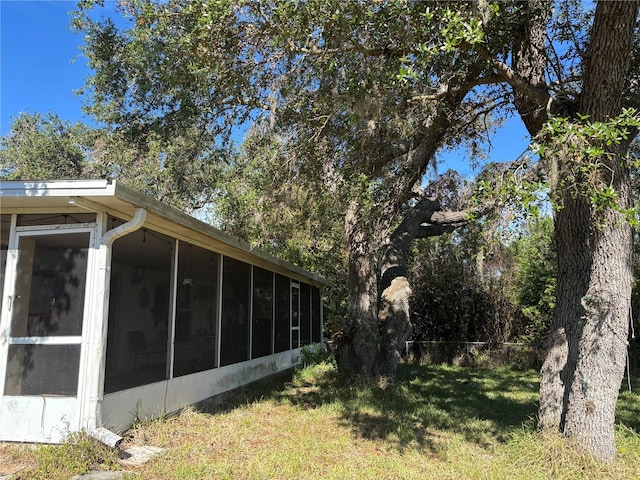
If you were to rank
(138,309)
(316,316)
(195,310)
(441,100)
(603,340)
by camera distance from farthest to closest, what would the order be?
(316,316), (195,310), (441,100), (138,309), (603,340)


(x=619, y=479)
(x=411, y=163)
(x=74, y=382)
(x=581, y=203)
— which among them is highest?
(x=411, y=163)

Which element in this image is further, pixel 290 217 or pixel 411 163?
pixel 411 163

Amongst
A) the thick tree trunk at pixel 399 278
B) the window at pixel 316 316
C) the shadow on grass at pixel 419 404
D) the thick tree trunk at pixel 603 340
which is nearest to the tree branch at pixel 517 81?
the thick tree trunk at pixel 603 340

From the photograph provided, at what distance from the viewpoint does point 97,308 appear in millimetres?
4484

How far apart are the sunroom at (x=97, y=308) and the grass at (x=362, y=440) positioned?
0.36 meters

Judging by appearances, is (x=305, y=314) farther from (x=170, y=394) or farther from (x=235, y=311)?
(x=170, y=394)

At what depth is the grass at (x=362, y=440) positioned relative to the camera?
4195 mm

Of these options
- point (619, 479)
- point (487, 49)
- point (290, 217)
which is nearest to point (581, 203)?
point (487, 49)

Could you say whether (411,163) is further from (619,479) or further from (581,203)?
(619,479)

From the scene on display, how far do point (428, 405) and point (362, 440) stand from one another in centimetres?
233

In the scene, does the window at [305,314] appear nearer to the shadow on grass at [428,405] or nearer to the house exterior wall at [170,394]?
the shadow on grass at [428,405]

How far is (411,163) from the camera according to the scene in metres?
7.49

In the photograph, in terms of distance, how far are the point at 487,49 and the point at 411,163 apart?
2.38m

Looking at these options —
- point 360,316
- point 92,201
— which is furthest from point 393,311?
point 92,201
